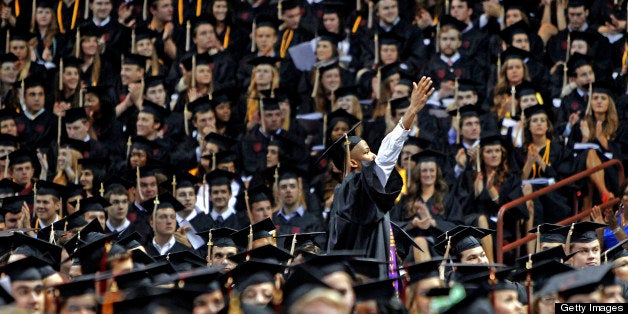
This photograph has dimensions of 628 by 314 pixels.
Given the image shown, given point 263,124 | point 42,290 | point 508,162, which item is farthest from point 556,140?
point 42,290

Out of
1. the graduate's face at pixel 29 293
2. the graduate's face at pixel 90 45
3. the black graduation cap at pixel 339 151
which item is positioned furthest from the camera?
the graduate's face at pixel 90 45

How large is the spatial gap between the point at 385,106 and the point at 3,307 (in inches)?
275

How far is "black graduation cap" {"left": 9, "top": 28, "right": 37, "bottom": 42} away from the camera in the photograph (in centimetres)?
1633

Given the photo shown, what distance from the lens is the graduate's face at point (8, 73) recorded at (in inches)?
628

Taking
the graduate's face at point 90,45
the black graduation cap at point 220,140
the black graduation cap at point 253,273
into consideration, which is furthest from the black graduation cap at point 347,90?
the black graduation cap at point 253,273

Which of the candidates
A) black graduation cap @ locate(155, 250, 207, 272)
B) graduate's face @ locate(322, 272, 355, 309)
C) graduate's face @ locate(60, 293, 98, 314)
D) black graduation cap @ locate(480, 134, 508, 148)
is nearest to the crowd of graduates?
black graduation cap @ locate(480, 134, 508, 148)

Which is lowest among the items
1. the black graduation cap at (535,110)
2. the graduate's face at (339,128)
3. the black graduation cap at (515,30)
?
the graduate's face at (339,128)

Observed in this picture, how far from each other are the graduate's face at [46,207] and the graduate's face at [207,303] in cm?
522

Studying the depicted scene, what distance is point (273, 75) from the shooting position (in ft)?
49.2

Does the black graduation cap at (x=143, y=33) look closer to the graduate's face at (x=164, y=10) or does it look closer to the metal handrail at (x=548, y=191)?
the graduate's face at (x=164, y=10)

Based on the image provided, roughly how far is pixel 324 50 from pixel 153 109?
6.22 ft

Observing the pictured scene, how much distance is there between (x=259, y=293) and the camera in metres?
8.70

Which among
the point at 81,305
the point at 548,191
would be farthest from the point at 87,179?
the point at 81,305

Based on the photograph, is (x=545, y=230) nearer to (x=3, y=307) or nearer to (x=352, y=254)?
(x=352, y=254)
